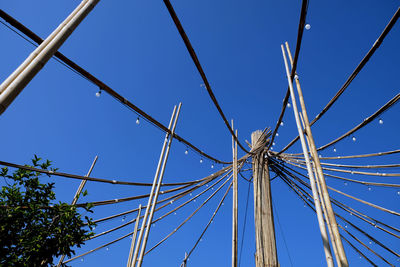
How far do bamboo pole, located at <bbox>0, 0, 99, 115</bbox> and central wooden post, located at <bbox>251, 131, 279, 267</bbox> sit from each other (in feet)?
15.8

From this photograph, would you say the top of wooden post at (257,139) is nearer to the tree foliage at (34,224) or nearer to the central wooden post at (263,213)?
the central wooden post at (263,213)

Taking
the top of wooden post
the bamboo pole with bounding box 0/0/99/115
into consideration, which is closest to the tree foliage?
the bamboo pole with bounding box 0/0/99/115

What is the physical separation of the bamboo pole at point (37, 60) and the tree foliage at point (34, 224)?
352cm

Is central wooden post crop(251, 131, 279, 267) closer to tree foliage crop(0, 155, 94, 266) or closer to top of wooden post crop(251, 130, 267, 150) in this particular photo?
top of wooden post crop(251, 130, 267, 150)

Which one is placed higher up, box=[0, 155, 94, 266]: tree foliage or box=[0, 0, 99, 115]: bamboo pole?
box=[0, 0, 99, 115]: bamboo pole

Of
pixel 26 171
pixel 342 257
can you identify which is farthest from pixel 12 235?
pixel 342 257

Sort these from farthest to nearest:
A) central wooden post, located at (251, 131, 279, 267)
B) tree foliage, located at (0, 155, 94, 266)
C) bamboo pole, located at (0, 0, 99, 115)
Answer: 1. central wooden post, located at (251, 131, 279, 267)
2. tree foliage, located at (0, 155, 94, 266)
3. bamboo pole, located at (0, 0, 99, 115)

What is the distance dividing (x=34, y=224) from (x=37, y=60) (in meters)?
3.73

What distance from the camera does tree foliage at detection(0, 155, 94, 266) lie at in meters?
3.65

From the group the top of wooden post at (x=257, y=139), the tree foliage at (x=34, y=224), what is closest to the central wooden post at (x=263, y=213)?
the top of wooden post at (x=257, y=139)

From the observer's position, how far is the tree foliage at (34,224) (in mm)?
3648

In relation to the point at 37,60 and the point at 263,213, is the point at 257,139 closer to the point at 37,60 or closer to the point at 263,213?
the point at 263,213

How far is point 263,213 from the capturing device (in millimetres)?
5188

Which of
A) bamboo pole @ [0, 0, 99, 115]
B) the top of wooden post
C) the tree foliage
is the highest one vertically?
the top of wooden post
